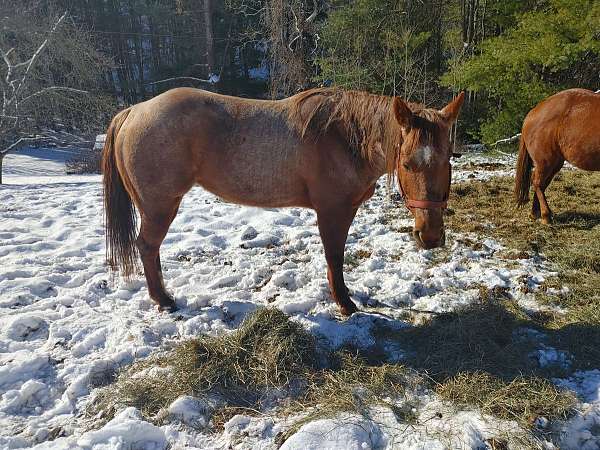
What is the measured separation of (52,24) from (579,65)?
42.6 feet

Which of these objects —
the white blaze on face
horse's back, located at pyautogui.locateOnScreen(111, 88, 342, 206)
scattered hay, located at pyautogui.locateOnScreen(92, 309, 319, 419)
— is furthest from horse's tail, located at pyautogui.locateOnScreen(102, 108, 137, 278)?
the white blaze on face

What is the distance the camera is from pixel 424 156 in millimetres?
2049

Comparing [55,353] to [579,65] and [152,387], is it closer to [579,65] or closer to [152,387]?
[152,387]

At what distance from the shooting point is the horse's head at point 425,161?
206cm

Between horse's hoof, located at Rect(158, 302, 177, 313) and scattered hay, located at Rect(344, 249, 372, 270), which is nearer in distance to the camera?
horse's hoof, located at Rect(158, 302, 177, 313)

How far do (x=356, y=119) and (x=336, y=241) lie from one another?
91 cm

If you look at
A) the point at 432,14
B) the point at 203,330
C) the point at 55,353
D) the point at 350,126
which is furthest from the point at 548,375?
the point at 432,14

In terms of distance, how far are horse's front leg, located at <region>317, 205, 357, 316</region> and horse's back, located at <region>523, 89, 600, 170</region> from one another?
10.3ft

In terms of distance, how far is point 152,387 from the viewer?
1.99 metres

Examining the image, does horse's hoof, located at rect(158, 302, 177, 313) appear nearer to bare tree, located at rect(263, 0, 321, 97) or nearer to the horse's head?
the horse's head

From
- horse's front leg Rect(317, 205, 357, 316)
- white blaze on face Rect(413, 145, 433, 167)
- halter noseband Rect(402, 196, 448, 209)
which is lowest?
horse's front leg Rect(317, 205, 357, 316)

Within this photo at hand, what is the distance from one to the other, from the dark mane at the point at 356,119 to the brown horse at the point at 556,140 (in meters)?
2.99

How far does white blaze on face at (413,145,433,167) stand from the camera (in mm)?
2045

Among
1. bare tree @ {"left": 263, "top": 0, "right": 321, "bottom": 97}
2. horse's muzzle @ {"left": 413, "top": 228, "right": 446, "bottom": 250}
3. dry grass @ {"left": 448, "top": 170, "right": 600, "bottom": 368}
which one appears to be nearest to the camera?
horse's muzzle @ {"left": 413, "top": 228, "right": 446, "bottom": 250}
